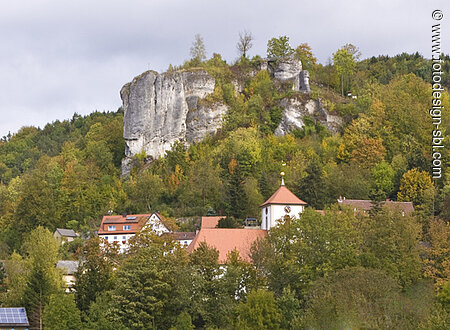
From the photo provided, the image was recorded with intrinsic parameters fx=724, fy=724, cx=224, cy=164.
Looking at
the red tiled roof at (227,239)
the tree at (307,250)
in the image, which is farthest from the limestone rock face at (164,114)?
the tree at (307,250)

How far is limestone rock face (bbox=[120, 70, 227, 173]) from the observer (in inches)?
3209

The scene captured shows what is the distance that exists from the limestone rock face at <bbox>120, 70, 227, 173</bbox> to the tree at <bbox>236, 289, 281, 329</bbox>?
43271mm

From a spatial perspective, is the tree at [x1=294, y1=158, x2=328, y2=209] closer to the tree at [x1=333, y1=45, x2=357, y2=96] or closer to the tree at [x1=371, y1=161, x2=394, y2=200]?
the tree at [x1=371, y1=161, x2=394, y2=200]

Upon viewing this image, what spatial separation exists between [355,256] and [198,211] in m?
25.7

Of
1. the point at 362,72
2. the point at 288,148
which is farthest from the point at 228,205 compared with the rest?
the point at 362,72

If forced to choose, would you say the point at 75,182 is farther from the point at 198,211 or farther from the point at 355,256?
the point at 355,256

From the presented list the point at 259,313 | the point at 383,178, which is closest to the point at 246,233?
the point at 259,313

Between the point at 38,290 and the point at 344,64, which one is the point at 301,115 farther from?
the point at 38,290

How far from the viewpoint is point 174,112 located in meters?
82.4

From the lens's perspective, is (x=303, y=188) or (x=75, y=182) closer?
(x=303, y=188)

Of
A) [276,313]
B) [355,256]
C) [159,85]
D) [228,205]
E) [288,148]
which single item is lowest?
[276,313]

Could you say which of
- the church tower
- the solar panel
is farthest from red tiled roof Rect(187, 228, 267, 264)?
the solar panel

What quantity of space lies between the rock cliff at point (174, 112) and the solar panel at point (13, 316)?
119 ft

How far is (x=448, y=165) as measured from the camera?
69.4 m
